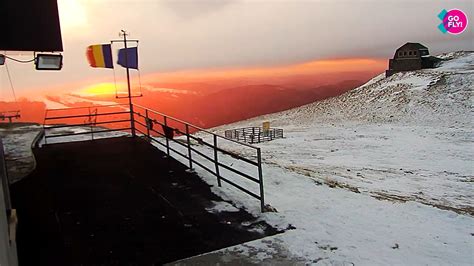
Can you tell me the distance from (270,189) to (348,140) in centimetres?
2069

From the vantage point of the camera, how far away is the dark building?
197ft

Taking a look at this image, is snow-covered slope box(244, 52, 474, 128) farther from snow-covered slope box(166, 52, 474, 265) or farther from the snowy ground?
the snowy ground


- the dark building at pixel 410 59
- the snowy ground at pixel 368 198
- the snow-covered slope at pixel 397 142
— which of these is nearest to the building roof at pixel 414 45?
the dark building at pixel 410 59

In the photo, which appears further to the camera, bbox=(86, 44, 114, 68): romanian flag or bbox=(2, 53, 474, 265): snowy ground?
bbox=(86, 44, 114, 68): romanian flag

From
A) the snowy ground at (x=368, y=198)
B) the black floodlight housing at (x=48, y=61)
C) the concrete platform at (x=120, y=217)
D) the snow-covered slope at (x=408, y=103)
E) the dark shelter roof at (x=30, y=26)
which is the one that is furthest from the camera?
the snow-covered slope at (x=408, y=103)

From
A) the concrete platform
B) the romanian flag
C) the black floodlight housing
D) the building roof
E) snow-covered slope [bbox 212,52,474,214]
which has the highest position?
the building roof

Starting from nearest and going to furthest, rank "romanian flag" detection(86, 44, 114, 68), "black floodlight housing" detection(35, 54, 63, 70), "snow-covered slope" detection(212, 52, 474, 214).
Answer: "black floodlight housing" detection(35, 54, 63, 70) → "romanian flag" detection(86, 44, 114, 68) → "snow-covered slope" detection(212, 52, 474, 214)

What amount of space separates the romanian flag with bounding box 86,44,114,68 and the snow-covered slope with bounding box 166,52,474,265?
5125 millimetres

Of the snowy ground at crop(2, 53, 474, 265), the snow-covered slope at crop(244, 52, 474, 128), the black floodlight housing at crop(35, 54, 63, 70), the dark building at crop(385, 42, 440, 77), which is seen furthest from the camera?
the dark building at crop(385, 42, 440, 77)

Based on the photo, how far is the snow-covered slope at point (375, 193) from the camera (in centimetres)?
429

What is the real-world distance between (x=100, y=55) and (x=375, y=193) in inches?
349

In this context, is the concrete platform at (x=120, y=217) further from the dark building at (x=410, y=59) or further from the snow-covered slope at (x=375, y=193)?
the dark building at (x=410, y=59)

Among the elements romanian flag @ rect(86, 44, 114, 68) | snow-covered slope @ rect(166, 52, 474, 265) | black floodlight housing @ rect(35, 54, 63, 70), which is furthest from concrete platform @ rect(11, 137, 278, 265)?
romanian flag @ rect(86, 44, 114, 68)

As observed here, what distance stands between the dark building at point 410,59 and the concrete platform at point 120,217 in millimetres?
61918
